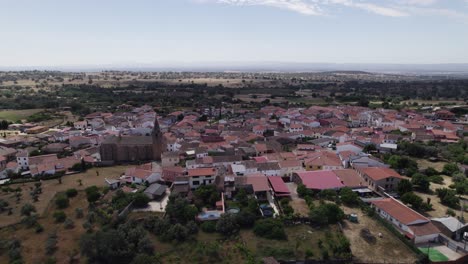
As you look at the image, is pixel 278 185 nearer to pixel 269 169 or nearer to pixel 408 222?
pixel 269 169

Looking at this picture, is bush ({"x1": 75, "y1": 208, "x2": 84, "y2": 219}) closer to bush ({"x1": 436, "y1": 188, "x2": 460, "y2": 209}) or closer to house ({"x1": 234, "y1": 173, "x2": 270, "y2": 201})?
house ({"x1": 234, "y1": 173, "x2": 270, "y2": 201})

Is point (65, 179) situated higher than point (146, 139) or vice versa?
point (146, 139)

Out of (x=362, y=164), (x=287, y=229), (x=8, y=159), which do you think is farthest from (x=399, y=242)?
(x=8, y=159)

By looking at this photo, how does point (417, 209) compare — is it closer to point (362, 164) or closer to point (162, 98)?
point (362, 164)

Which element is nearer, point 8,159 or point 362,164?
point 362,164

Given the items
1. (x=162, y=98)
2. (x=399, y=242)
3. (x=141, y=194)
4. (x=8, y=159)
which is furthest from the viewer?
(x=162, y=98)

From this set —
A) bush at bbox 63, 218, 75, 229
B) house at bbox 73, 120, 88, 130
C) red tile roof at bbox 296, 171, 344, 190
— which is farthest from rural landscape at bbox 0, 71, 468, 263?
house at bbox 73, 120, 88, 130
